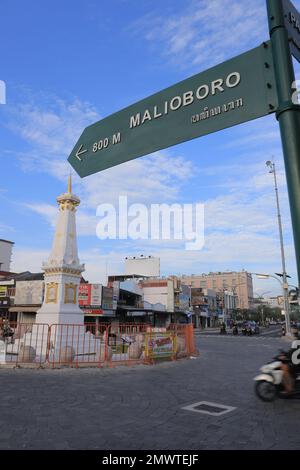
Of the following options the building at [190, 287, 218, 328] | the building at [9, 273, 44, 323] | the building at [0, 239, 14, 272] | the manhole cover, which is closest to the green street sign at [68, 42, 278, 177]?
the manhole cover

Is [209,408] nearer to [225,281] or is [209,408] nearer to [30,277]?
[30,277]

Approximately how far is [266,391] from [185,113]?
604 cm

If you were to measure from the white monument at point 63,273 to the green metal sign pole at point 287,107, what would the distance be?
48.2ft

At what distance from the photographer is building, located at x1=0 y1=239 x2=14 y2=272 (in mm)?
50844

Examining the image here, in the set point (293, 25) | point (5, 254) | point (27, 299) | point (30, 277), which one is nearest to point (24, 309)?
point (27, 299)

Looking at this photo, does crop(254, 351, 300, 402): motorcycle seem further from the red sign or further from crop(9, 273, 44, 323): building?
crop(9, 273, 44, 323): building

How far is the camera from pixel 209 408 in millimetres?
6344

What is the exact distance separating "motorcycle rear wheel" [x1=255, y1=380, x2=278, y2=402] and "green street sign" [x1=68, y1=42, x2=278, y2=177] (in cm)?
573

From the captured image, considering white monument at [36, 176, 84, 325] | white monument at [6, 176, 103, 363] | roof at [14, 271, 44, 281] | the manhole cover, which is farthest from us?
roof at [14, 271, 44, 281]

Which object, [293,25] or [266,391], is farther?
[266,391]

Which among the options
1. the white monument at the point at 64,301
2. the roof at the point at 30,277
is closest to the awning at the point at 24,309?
the roof at the point at 30,277

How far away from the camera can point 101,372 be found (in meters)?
11.0
